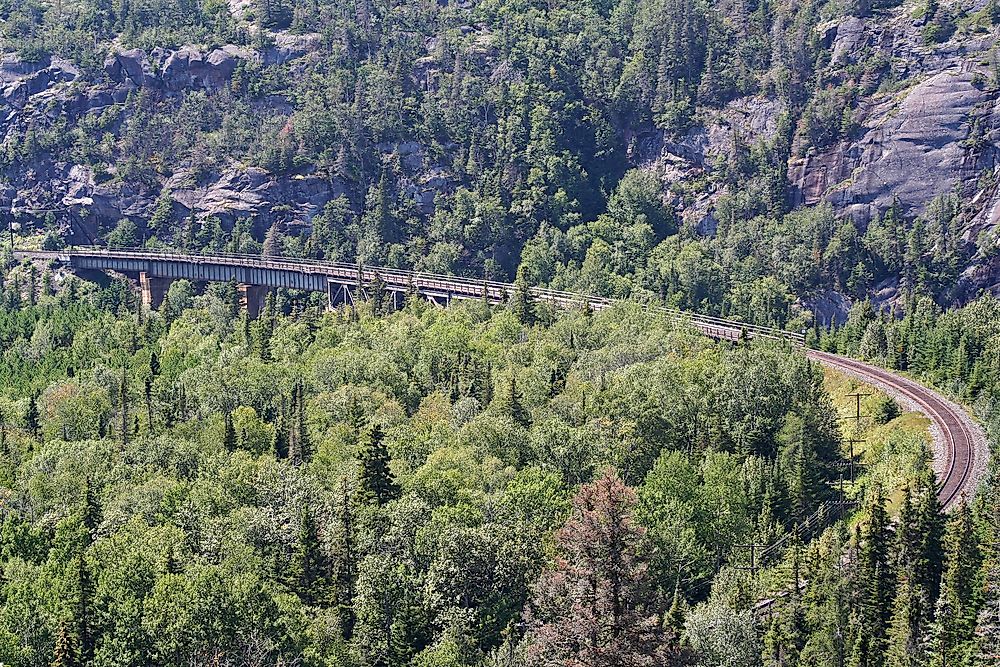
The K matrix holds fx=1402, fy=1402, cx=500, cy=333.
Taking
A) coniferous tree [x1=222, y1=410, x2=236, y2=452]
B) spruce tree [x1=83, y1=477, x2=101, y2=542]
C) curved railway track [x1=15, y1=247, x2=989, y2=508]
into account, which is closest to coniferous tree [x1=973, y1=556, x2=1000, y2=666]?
curved railway track [x1=15, y1=247, x2=989, y2=508]

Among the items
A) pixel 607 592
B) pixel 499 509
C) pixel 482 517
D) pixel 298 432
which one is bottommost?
pixel 298 432

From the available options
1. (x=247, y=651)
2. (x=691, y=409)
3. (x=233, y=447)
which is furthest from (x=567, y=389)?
(x=247, y=651)

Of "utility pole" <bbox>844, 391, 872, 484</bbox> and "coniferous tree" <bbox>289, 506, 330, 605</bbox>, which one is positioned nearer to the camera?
"coniferous tree" <bbox>289, 506, 330, 605</bbox>

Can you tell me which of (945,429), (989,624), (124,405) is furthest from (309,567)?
(945,429)

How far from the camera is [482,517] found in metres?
92.7

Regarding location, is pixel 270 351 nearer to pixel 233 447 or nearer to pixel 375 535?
pixel 233 447

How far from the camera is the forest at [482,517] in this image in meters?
76.4

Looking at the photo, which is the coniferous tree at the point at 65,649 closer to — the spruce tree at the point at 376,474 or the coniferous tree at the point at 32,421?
the spruce tree at the point at 376,474

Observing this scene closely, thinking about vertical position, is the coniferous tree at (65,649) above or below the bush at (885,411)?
below

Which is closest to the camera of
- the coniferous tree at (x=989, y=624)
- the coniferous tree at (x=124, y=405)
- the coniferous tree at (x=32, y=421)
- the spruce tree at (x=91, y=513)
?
the coniferous tree at (x=989, y=624)

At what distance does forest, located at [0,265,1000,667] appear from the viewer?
7644 cm

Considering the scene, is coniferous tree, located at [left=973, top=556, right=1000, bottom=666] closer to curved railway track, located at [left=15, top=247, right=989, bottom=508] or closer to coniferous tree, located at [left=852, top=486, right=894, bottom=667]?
coniferous tree, located at [left=852, top=486, right=894, bottom=667]

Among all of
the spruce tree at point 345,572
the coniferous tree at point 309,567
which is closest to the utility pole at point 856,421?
the spruce tree at point 345,572

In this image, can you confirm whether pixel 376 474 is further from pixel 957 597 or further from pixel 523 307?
pixel 523 307
